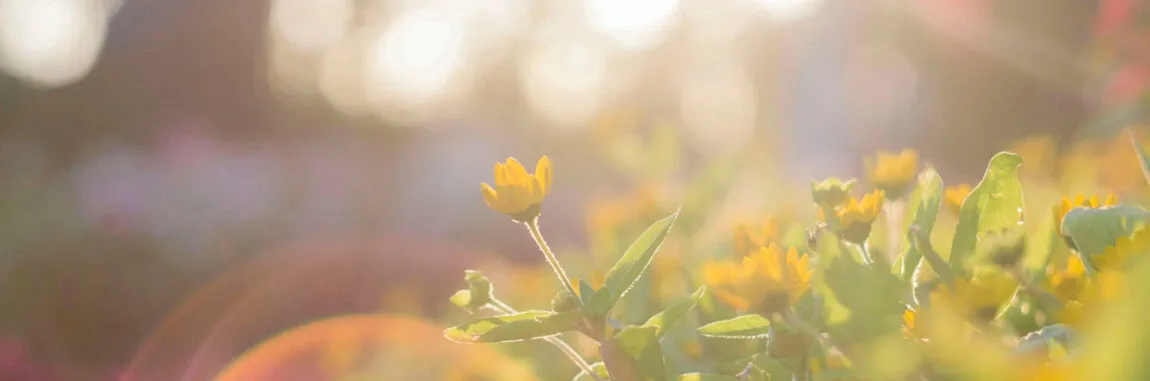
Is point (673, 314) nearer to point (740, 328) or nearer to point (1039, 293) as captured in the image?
point (740, 328)

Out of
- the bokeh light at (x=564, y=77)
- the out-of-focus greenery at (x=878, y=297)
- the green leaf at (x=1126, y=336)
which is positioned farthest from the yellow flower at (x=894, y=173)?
the bokeh light at (x=564, y=77)

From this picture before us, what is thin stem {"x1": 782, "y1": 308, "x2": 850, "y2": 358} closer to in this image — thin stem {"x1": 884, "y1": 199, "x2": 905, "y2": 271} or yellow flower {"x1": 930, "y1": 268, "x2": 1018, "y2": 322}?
yellow flower {"x1": 930, "y1": 268, "x2": 1018, "y2": 322}

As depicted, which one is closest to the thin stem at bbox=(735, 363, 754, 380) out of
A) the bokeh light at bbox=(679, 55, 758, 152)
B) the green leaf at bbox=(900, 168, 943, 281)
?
the green leaf at bbox=(900, 168, 943, 281)

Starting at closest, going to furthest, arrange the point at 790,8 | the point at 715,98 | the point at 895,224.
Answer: the point at 895,224 < the point at 790,8 < the point at 715,98

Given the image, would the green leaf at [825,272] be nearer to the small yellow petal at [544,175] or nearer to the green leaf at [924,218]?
the green leaf at [924,218]

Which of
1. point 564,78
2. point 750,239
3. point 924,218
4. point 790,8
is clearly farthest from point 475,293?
point 564,78

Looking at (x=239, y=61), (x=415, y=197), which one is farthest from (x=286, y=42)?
(x=415, y=197)
